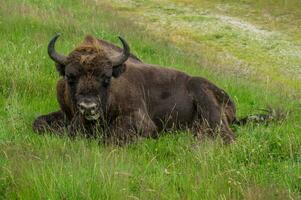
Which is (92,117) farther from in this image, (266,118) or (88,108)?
(266,118)

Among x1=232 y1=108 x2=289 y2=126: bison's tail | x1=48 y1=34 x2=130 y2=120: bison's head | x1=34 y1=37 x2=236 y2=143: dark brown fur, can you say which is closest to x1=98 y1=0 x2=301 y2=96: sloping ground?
x1=232 y1=108 x2=289 y2=126: bison's tail

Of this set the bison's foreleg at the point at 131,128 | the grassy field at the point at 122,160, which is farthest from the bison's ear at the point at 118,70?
the grassy field at the point at 122,160

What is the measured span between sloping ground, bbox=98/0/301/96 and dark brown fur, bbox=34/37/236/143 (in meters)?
10.5

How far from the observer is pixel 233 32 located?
1401 inches

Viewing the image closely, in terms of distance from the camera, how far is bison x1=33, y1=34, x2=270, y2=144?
28.6 ft

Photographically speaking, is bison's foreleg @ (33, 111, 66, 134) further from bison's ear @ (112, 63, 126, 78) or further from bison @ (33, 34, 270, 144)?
bison's ear @ (112, 63, 126, 78)

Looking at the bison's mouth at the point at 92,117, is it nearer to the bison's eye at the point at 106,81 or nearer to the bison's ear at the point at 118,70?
the bison's eye at the point at 106,81

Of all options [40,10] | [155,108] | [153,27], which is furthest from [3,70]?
[153,27]

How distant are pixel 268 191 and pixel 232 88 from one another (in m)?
8.06

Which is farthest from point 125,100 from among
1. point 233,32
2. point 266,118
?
point 233,32

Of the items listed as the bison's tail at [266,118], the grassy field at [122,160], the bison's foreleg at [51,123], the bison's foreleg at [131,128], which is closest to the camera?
the grassy field at [122,160]

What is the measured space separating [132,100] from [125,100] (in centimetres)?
16

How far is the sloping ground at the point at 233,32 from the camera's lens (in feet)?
87.2

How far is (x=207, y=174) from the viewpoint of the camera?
248 inches
